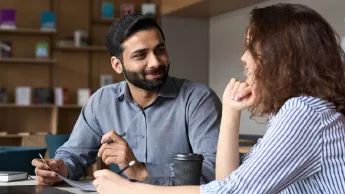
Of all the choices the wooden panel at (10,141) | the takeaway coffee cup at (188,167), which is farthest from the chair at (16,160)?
the wooden panel at (10,141)

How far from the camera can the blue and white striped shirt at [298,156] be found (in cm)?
134

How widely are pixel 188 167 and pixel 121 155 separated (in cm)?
33

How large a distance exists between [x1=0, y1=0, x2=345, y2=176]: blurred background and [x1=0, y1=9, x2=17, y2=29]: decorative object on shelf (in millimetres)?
12

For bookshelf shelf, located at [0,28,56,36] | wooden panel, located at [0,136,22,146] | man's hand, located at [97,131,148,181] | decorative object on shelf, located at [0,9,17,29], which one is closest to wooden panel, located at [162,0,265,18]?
bookshelf shelf, located at [0,28,56,36]

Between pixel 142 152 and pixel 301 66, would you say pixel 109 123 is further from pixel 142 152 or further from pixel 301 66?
pixel 301 66

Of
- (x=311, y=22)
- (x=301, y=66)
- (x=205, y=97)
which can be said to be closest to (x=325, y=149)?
(x=301, y=66)

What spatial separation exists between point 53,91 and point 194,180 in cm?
586

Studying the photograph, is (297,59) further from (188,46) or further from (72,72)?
(72,72)

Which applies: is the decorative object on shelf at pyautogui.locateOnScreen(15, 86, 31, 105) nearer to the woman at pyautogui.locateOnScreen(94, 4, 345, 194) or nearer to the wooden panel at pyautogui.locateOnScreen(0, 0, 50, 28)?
the wooden panel at pyautogui.locateOnScreen(0, 0, 50, 28)

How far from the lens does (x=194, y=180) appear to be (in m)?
1.84

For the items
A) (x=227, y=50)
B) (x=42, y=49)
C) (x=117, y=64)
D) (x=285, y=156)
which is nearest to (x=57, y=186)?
(x=117, y=64)

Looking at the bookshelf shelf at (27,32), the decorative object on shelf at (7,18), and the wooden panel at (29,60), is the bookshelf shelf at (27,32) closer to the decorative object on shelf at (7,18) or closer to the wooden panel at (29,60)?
the decorative object on shelf at (7,18)

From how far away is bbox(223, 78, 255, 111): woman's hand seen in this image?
5.65ft

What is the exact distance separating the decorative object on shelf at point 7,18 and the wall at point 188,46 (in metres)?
1.96
